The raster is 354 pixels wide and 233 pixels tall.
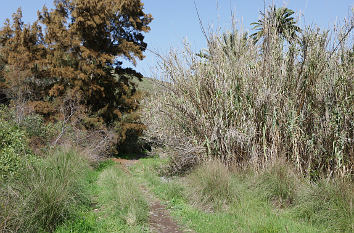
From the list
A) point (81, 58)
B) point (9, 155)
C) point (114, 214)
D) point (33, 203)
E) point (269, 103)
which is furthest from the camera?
point (81, 58)

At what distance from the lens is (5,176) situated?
483cm

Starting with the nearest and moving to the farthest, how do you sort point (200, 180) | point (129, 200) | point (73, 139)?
point (129, 200) < point (200, 180) < point (73, 139)

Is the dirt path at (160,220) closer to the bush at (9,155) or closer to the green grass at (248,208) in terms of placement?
the green grass at (248,208)

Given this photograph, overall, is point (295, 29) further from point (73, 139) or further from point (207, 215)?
point (73, 139)

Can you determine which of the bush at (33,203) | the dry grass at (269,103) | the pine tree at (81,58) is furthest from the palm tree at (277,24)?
the pine tree at (81,58)

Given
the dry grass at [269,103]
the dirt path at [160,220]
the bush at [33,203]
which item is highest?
the dry grass at [269,103]

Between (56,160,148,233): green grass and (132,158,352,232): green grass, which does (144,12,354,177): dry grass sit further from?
(56,160,148,233): green grass

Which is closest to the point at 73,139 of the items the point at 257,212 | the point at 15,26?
the point at 257,212

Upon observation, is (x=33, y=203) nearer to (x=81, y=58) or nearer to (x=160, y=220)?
(x=160, y=220)

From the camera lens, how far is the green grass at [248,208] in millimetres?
4115

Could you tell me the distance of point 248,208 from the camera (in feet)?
15.8

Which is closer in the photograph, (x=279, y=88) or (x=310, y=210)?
(x=310, y=210)

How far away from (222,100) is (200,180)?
2.19m

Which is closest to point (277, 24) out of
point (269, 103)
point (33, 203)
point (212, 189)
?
point (269, 103)
